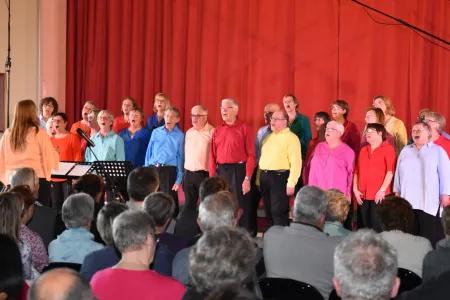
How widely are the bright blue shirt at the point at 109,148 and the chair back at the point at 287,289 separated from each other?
5332 mm

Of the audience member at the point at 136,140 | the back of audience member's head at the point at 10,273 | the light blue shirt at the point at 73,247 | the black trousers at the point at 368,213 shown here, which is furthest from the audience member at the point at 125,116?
the back of audience member's head at the point at 10,273

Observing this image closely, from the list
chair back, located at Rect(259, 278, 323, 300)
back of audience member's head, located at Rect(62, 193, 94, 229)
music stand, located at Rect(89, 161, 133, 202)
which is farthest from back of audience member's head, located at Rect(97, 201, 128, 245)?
music stand, located at Rect(89, 161, 133, 202)

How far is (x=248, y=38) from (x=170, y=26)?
1.19 m

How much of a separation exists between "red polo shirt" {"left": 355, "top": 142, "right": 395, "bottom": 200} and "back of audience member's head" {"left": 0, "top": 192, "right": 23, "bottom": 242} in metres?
4.37

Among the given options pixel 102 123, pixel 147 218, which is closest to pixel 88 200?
pixel 147 218

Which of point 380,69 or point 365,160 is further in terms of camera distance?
point 380,69

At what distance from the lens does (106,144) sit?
355 inches

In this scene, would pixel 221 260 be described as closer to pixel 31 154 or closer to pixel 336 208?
pixel 336 208

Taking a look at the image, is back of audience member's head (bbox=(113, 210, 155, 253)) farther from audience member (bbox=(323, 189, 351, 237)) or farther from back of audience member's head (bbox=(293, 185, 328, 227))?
audience member (bbox=(323, 189, 351, 237))

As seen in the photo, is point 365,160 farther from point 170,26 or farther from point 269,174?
point 170,26

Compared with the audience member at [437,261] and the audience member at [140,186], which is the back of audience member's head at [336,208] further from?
the audience member at [140,186]

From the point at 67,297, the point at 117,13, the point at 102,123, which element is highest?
the point at 117,13

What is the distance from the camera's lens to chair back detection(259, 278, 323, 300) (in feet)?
12.2

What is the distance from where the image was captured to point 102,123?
9078mm
